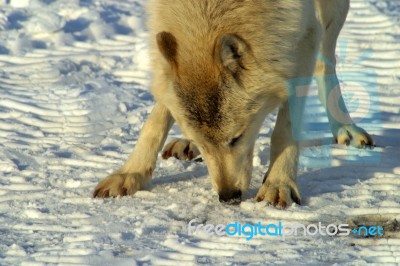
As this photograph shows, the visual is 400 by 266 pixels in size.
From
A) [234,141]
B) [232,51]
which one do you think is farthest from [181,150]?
[232,51]

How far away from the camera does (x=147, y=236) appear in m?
4.72

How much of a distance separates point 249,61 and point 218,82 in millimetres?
265

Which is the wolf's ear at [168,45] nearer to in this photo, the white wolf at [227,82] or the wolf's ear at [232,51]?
the white wolf at [227,82]

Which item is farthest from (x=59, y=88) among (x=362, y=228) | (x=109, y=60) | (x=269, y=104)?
(x=362, y=228)

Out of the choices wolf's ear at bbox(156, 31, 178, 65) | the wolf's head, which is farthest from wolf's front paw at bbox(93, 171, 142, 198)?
wolf's ear at bbox(156, 31, 178, 65)

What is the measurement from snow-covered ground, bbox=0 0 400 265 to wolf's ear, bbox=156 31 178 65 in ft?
3.05

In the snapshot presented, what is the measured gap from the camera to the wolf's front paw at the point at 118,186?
5477 mm

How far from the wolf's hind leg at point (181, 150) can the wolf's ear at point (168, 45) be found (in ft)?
4.84

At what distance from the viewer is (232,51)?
15.8 feet

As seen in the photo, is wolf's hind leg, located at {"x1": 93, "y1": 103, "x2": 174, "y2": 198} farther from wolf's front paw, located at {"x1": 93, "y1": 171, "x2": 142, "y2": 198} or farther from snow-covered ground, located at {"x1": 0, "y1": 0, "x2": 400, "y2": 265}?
snow-covered ground, located at {"x1": 0, "y1": 0, "x2": 400, "y2": 265}

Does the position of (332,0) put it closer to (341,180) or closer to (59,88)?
(341,180)

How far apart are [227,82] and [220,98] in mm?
101

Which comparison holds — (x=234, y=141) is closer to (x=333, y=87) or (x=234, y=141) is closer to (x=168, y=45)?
(x=168, y=45)

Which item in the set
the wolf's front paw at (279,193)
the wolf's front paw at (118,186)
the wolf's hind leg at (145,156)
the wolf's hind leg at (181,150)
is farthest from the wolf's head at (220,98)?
the wolf's hind leg at (181,150)
